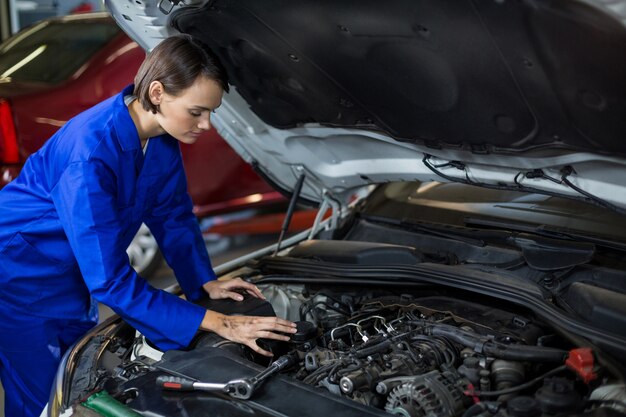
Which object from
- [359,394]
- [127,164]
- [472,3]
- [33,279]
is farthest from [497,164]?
[33,279]

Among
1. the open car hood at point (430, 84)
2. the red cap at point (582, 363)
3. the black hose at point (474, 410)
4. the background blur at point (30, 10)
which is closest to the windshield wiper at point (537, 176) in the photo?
the open car hood at point (430, 84)

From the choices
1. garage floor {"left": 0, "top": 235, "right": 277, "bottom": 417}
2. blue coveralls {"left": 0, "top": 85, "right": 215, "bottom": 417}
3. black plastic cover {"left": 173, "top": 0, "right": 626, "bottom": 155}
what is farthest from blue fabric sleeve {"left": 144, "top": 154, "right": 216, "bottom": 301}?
garage floor {"left": 0, "top": 235, "right": 277, "bottom": 417}

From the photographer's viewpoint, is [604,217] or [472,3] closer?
[472,3]

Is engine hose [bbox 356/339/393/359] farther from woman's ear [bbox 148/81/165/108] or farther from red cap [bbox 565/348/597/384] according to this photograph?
woman's ear [bbox 148/81/165/108]

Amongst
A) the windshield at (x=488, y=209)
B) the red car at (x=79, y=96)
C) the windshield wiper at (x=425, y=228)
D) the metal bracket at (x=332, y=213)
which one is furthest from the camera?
the red car at (x=79, y=96)

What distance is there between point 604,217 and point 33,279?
1.61m

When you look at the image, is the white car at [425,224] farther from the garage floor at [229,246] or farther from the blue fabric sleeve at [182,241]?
the garage floor at [229,246]

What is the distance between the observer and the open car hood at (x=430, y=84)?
1.38m

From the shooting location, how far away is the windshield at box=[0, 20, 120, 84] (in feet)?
13.0

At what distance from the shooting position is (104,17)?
4.23 metres

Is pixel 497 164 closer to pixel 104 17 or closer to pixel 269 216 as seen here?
pixel 269 216

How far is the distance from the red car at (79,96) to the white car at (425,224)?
5.62ft

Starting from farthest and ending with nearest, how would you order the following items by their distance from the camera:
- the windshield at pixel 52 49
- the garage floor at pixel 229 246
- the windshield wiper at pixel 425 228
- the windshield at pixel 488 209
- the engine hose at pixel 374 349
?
the garage floor at pixel 229 246 < the windshield at pixel 52 49 < the windshield wiper at pixel 425 228 < the windshield at pixel 488 209 < the engine hose at pixel 374 349

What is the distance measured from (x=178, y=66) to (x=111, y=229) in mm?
436
